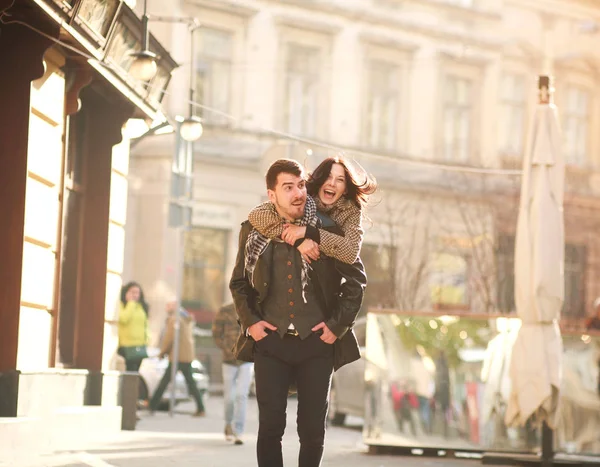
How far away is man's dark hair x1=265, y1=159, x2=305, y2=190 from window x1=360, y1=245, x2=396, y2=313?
19.5 meters

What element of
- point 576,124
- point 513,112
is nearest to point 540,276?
point 513,112

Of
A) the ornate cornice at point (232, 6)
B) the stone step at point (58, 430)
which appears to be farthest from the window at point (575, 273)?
the stone step at point (58, 430)

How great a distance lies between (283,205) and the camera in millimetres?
6980

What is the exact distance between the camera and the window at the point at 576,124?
3769cm

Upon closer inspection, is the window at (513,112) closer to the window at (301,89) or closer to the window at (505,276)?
the window at (505,276)

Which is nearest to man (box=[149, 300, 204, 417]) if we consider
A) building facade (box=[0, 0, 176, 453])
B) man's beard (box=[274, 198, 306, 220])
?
building facade (box=[0, 0, 176, 453])

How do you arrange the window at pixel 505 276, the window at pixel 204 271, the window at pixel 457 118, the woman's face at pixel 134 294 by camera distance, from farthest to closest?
the window at pixel 457 118 → the window at pixel 204 271 → the window at pixel 505 276 → the woman's face at pixel 134 294

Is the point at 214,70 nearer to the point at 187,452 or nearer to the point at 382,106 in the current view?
the point at 382,106

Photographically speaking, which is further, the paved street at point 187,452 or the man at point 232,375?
the man at point 232,375

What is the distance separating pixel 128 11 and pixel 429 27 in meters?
23.7

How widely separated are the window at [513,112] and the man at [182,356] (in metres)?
17.6

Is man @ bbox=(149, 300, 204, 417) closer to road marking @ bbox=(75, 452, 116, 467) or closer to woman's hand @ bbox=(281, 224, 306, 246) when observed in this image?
road marking @ bbox=(75, 452, 116, 467)

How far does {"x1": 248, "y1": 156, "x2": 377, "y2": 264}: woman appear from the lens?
22.9ft

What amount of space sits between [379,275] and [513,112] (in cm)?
1011
